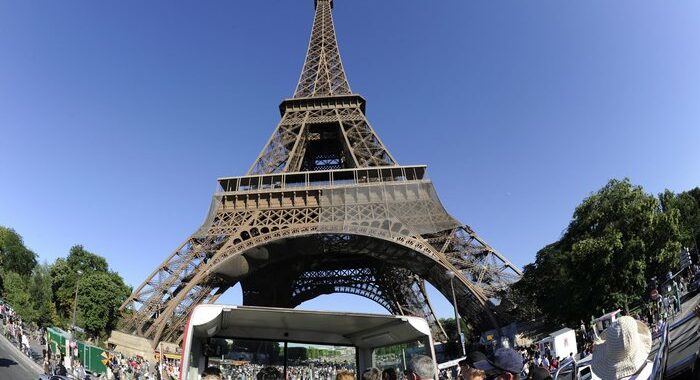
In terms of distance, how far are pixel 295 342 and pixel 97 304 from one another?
49.0 meters

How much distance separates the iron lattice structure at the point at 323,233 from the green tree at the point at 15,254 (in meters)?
46.2

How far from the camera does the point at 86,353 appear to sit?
25609 millimetres

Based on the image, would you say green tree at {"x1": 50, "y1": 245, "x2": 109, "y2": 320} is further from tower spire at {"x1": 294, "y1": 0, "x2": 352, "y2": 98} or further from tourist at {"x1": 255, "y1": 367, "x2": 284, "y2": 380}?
tourist at {"x1": 255, "y1": 367, "x2": 284, "y2": 380}

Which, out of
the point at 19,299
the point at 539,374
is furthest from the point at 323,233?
the point at 19,299

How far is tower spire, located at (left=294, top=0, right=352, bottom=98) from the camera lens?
43.6 meters

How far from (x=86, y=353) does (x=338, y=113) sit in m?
24.5

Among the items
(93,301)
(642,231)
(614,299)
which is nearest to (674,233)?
(642,231)

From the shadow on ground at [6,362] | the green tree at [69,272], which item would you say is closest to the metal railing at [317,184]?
the shadow on ground at [6,362]

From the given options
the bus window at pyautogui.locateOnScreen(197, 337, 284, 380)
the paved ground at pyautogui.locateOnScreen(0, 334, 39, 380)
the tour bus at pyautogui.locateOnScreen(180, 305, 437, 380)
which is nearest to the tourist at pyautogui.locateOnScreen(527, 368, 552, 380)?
the tour bus at pyautogui.locateOnScreen(180, 305, 437, 380)

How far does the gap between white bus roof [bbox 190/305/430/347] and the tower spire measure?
116ft

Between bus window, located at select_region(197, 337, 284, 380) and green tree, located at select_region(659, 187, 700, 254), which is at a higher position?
green tree, located at select_region(659, 187, 700, 254)

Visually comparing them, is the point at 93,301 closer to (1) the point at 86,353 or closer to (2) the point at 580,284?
(1) the point at 86,353

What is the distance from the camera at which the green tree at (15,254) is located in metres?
66.9

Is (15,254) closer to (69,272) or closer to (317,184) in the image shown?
(69,272)
